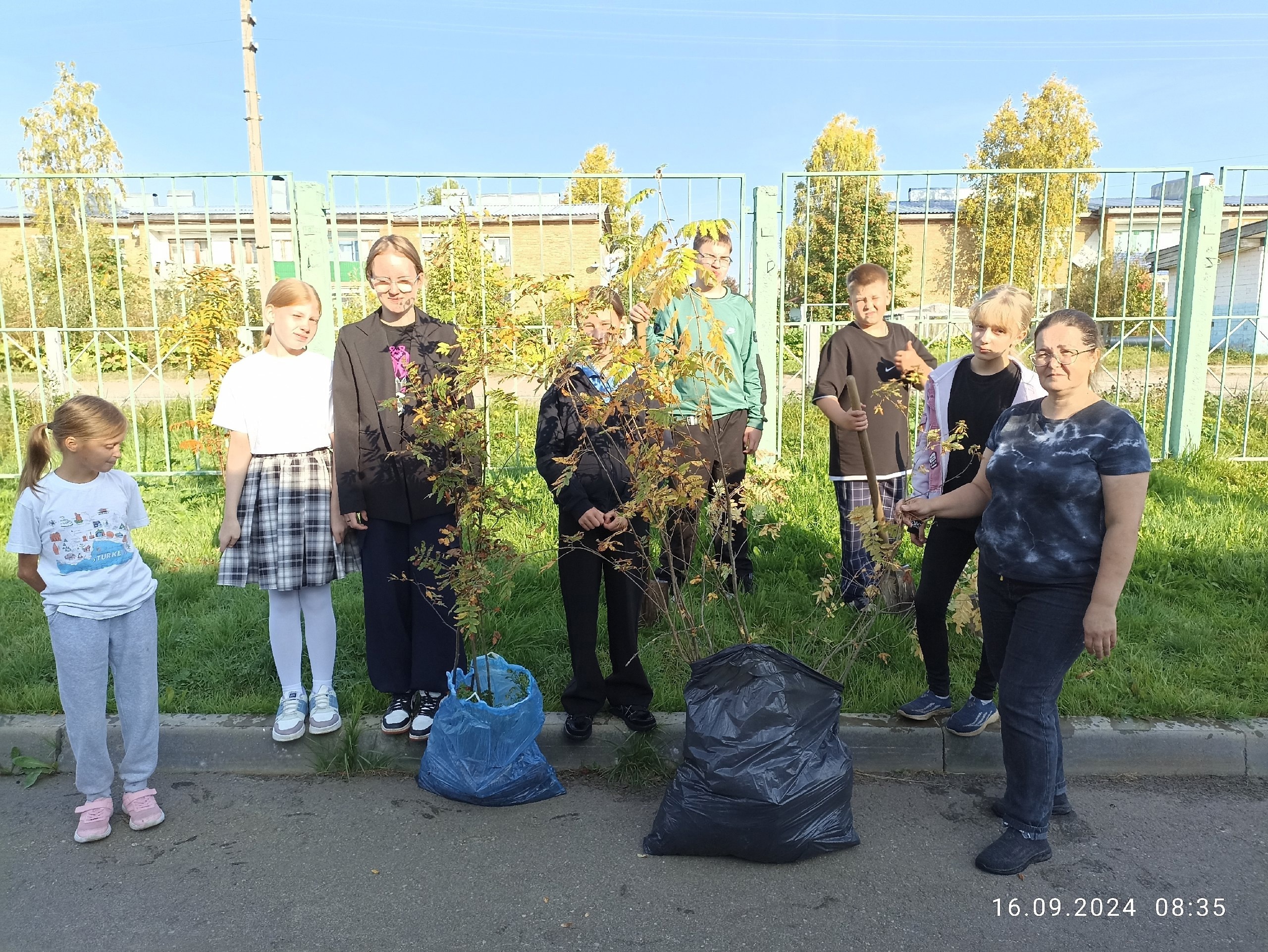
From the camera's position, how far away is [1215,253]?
7191mm

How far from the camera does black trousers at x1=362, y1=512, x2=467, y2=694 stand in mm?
3652

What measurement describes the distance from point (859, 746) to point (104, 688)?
9.12 ft

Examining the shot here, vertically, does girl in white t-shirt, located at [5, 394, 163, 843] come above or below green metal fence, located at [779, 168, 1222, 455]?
below

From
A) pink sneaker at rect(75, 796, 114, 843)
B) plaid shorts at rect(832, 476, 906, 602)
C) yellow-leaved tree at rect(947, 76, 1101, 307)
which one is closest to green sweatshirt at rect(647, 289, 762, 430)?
plaid shorts at rect(832, 476, 906, 602)

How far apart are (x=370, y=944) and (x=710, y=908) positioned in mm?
969

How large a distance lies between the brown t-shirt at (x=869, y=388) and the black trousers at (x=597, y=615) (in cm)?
138

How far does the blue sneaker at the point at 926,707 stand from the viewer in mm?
3643

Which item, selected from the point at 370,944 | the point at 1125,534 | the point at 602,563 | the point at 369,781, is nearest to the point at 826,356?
the point at 602,563

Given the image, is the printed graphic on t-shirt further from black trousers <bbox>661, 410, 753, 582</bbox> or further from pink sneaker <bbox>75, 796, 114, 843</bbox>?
black trousers <bbox>661, 410, 753, 582</bbox>

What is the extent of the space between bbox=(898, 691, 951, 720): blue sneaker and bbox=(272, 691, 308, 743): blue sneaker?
8.00 ft

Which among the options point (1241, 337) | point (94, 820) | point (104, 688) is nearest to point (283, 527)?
point (104, 688)

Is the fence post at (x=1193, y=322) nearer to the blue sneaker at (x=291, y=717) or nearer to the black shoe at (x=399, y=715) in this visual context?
the black shoe at (x=399, y=715)

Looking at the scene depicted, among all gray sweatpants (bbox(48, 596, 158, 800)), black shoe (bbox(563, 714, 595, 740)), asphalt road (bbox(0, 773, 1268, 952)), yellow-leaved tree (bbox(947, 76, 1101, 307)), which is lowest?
asphalt road (bbox(0, 773, 1268, 952))

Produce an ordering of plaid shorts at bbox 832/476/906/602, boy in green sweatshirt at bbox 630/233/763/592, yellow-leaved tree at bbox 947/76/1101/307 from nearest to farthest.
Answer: boy in green sweatshirt at bbox 630/233/763/592, plaid shorts at bbox 832/476/906/602, yellow-leaved tree at bbox 947/76/1101/307
